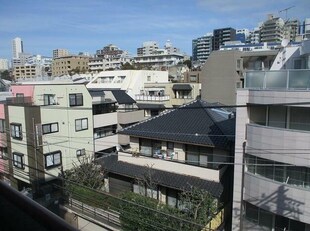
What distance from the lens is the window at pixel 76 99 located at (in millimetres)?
21328

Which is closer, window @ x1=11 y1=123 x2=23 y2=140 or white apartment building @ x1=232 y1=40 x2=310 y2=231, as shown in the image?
white apartment building @ x1=232 y1=40 x2=310 y2=231

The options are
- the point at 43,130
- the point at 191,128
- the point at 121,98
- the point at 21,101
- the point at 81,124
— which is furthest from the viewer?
the point at 121,98

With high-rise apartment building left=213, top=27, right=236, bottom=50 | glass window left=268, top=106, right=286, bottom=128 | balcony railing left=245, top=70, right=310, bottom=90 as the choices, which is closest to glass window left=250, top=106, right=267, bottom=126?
glass window left=268, top=106, right=286, bottom=128

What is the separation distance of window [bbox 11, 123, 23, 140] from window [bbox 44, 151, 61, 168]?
7.25 feet

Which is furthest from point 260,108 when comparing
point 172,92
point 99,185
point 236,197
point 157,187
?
point 172,92

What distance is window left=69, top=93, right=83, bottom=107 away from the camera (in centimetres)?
2133

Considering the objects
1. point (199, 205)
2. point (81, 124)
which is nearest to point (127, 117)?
point (81, 124)

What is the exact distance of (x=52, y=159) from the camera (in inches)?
767

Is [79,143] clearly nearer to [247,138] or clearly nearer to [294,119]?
[247,138]

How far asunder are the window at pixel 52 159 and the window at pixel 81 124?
2588 millimetres

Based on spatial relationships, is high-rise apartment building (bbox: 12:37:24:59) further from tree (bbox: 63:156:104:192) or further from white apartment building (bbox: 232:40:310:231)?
white apartment building (bbox: 232:40:310:231)

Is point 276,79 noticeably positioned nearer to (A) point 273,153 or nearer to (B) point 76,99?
(A) point 273,153

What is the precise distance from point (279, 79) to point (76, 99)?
15.9 m

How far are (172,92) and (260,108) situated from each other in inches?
941
